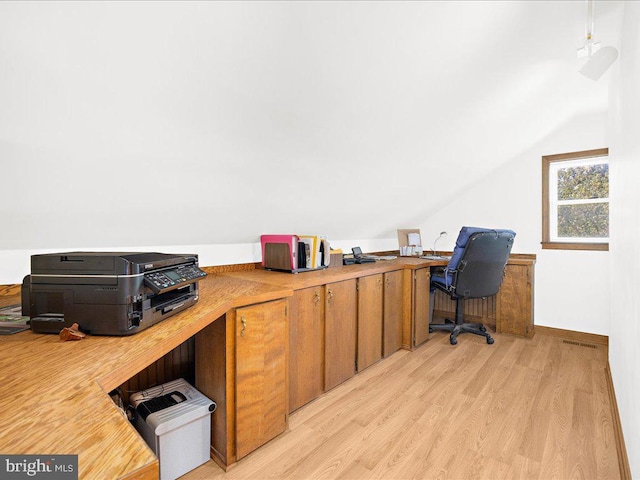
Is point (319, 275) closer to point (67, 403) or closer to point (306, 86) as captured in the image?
point (306, 86)

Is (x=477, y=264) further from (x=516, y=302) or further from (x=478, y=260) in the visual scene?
(x=516, y=302)

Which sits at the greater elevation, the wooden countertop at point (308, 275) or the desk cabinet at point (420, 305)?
the wooden countertop at point (308, 275)

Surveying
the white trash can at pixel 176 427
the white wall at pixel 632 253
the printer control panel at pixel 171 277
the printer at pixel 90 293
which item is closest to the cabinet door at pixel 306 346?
the white trash can at pixel 176 427

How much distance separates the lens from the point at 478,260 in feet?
10.3

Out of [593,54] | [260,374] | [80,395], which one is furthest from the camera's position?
[593,54]

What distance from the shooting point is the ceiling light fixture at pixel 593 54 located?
1.91m

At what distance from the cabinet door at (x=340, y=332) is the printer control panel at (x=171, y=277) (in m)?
1.04

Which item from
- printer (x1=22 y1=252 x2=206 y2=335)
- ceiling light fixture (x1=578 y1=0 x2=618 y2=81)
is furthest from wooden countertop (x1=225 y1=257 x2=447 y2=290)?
ceiling light fixture (x1=578 y1=0 x2=618 y2=81)

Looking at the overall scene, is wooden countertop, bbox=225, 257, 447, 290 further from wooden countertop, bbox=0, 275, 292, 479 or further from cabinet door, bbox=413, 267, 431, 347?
wooden countertop, bbox=0, 275, 292, 479

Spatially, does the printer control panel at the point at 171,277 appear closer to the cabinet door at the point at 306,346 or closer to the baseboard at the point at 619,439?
the cabinet door at the point at 306,346

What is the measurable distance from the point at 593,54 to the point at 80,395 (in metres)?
2.90

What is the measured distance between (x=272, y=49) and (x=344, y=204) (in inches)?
66.9

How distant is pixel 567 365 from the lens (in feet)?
9.33

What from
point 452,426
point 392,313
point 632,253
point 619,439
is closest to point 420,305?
point 392,313
